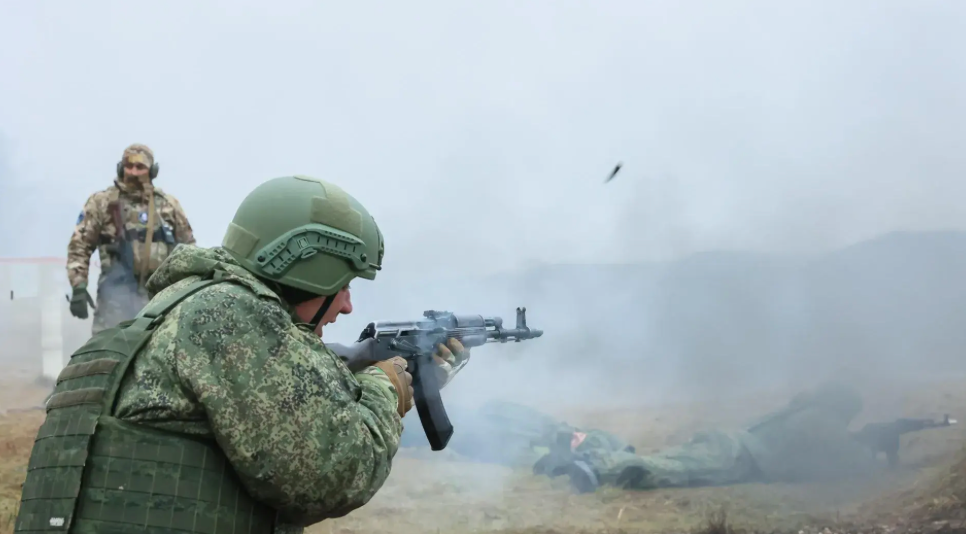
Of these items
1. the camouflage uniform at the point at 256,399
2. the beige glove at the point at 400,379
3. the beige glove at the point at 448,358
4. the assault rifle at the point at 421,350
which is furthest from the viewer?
the beige glove at the point at 448,358

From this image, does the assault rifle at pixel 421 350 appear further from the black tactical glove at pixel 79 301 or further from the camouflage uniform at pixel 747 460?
the black tactical glove at pixel 79 301

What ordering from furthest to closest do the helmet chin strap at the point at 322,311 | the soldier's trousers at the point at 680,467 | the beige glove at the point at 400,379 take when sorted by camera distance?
the soldier's trousers at the point at 680,467, the beige glove at the point at 400,379, the helmet chin strap at the point at 322,311

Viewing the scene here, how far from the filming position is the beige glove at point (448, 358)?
10.2ft

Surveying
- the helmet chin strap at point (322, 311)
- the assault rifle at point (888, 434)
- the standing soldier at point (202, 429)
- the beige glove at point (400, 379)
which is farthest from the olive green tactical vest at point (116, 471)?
the assault rifle at point (888, 434)

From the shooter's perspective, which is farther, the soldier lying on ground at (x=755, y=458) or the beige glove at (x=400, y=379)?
the soldier lying on ground at (x=755, y=458)

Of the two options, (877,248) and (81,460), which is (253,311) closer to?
(81,460)

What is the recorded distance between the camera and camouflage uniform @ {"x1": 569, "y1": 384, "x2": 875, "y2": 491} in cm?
526

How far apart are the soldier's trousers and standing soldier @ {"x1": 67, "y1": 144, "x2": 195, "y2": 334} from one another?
317 cm

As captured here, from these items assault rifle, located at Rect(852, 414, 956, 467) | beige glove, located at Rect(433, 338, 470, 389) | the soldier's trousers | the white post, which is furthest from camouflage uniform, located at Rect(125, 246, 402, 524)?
the white post

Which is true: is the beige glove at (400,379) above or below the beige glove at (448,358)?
below

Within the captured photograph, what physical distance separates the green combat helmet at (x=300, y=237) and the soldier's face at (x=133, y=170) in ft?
12.8

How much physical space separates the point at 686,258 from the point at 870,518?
2.78 meters

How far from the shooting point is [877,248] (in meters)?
6.70

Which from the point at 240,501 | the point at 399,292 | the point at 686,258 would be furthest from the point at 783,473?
the point at 240,501
